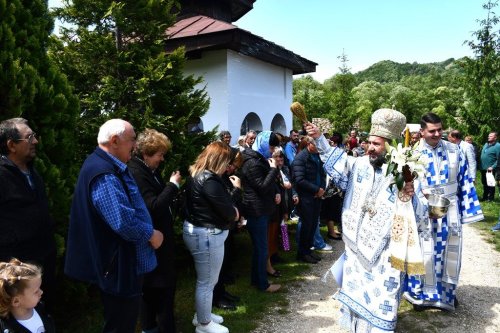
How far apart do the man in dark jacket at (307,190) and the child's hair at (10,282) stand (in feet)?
15.4

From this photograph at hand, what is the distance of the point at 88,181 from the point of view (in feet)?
8.86

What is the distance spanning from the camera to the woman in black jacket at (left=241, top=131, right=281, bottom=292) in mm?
5180

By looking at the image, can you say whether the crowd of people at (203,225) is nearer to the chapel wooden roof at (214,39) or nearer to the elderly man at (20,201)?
the elderly man at (20,201)

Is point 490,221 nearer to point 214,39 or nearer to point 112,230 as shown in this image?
point 214,39

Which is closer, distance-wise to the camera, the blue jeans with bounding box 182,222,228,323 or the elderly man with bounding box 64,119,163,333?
the elderly man with bounding box 64,119,163,333

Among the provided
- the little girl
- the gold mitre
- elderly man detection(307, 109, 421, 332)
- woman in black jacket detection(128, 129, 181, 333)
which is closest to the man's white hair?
woman in black jacket detection(128, 129, 181, 333)

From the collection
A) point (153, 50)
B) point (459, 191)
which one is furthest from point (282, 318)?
point (153, 50)

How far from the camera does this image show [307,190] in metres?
6.51

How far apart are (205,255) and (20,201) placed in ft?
5.48

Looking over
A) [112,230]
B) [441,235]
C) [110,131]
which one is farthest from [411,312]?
[110,131]

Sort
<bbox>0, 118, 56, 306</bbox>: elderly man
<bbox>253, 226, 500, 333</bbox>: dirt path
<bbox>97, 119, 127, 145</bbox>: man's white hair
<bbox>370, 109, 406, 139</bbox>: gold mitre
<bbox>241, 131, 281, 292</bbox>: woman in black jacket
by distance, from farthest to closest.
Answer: <bbox>241, 131, 281, 292</bbox>: woman in black jacket < <bbox>253, 226, 500, 333</bbox>: dirt path < <bbox>370, 109, 406, 139</bbox>: gold mitre < <bbox>0, 118, 56, 306</bbox>: elderly man < <bbox>97, 119, 127, 145</bbox>: man's white hair

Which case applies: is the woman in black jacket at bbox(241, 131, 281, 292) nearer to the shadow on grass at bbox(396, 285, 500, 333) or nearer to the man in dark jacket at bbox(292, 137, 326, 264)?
the man in dark jacket at bbox(292, 137, 326, 264)

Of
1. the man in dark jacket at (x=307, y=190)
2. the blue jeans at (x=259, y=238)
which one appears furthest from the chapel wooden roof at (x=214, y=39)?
the blue jeans at (x=259, y=238)

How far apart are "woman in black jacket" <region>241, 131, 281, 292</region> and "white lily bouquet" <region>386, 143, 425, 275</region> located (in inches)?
74.2
